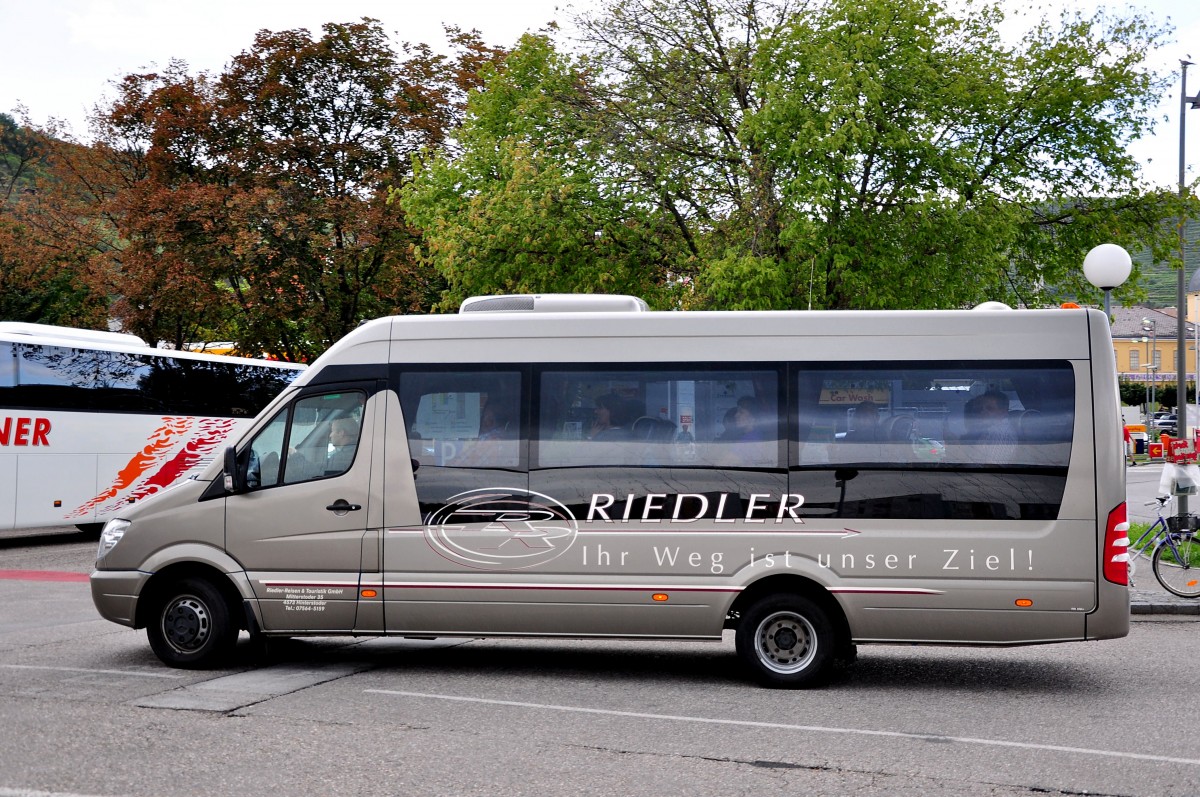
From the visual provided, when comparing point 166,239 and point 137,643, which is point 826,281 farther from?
point 166,239

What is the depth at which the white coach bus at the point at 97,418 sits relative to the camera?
63.7 ft

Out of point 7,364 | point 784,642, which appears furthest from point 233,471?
point 7,364

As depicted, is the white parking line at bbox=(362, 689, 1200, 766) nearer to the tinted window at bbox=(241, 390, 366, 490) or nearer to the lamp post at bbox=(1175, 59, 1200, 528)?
the tinted window at bbox=(241, 390, 366, 490)

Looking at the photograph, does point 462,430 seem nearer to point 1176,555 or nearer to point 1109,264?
point 1176,555

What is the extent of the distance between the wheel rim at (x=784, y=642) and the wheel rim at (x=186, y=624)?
3.90 metres

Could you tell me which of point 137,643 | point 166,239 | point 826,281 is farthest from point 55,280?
point 137,643

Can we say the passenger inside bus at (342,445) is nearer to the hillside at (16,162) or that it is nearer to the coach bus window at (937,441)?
the coach bus window at (937,441)

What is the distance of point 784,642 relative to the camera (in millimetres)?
8250

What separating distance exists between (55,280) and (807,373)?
3786 centimetres

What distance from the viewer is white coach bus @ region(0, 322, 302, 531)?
19406 mm

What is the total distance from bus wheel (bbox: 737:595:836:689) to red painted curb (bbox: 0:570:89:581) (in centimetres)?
1026

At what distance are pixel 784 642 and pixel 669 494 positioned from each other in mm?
1251

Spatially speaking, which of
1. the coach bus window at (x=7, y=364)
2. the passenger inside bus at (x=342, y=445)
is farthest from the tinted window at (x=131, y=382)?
the passenger inside bus at (x=342, y=445)

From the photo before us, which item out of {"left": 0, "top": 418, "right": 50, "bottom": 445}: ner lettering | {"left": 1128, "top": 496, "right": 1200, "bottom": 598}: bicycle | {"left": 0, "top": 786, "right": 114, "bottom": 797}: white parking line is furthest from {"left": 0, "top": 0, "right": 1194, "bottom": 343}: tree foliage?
{"left": 0, "top": 786, "right": 114, "bottom": 797}: white parking line
